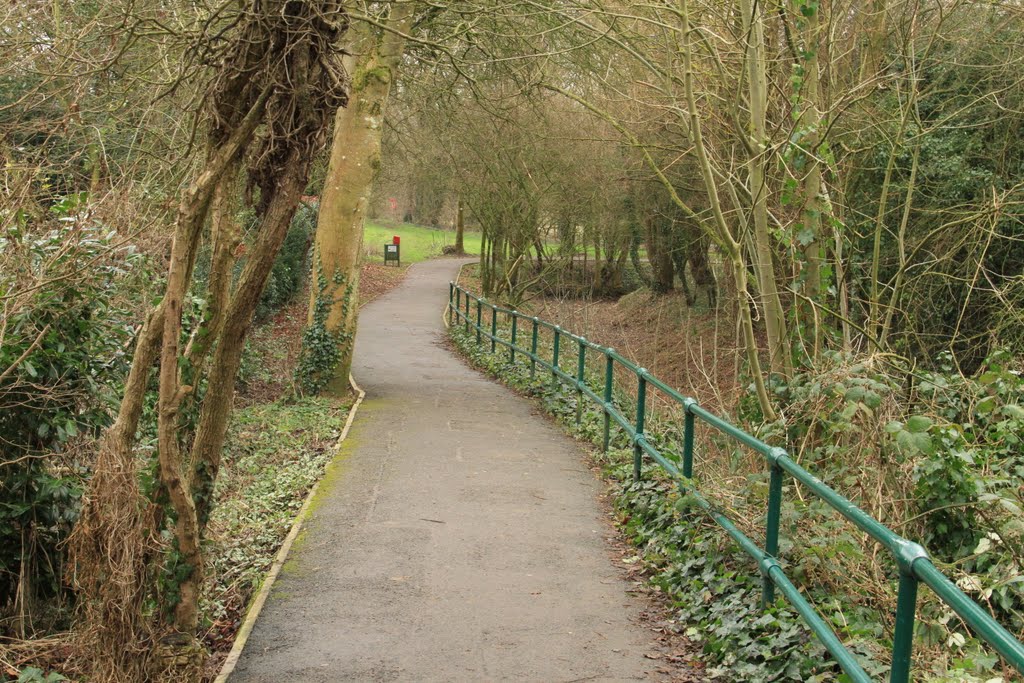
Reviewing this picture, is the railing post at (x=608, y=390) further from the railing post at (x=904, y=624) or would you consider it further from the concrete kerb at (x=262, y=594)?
the railing post at (x=904, y=624)

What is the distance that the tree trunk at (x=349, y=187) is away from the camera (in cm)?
1505

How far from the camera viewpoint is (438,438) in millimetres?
11672

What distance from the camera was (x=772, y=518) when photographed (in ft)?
16.7

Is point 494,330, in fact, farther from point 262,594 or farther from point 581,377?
point 262,594

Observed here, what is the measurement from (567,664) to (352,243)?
1080 cm

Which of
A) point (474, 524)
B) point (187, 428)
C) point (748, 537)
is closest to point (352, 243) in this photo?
point (474, 524)

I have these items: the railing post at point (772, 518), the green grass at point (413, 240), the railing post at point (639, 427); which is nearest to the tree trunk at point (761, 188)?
the railing post at point (639, 427)

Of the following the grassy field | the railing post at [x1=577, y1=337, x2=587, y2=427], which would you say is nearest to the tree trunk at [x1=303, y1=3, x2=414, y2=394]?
the railing post at [x1=577, y1=337, x2=587, y2=427]

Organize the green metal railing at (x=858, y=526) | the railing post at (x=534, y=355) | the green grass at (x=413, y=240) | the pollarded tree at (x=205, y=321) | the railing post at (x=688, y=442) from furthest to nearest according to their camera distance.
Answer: the green grass at (x=413, y=240), the railing post at (x=534, y=355), the railing post at (x=688, y=442), the pollarded tree at (x=205, y=321), the green metal railing at (x=858, y=526)

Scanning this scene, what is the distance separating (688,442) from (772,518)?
1.68 meters

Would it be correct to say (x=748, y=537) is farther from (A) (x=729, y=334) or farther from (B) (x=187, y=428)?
(A) (x=729, y=334)

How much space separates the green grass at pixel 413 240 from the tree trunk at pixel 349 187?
32.5 meters

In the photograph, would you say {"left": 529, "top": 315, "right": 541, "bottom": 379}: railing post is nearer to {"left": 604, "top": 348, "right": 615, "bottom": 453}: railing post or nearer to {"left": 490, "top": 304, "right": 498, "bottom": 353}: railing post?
{"left": 490, "top": 304, "right": 498, "bottom": 353}: railing post

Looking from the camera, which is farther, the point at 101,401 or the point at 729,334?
the point at 729,334
